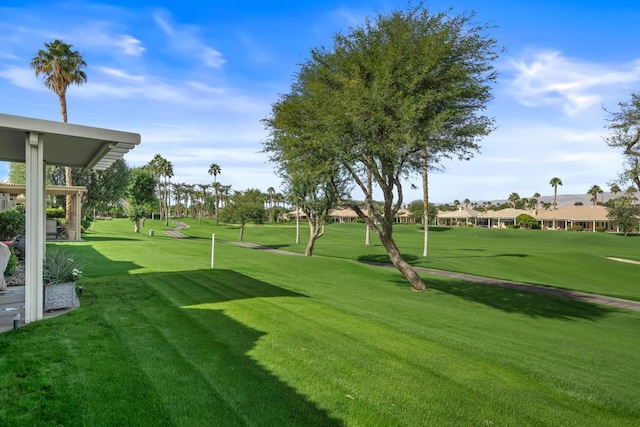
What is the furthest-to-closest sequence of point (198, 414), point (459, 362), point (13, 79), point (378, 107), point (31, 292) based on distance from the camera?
point (13, 79)
point (378, 107)
point (31, 292)
point (459, 362)
point (198, 414)

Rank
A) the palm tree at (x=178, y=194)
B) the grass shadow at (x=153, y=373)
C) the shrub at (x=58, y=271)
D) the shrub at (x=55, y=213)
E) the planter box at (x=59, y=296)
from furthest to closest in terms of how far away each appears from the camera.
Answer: the palm tree at (x=178, y=194)
the shrub at (x=55, y=213)
the shrub at (x=58, y=271)
the planter box at (x=59, y=296)
the grass shadow at (x=153, y=373)

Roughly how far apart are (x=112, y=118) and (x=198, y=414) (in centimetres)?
2089

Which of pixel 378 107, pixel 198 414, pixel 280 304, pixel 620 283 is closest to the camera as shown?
pixel 198 414

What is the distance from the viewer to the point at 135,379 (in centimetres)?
441

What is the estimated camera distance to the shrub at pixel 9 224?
20.0 meters

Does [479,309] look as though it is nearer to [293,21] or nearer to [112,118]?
[293,21]

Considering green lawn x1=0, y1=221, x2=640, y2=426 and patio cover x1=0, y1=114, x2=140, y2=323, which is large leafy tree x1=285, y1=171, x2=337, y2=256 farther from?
patio cover x1=0, y1=114, x2=140, y2=323

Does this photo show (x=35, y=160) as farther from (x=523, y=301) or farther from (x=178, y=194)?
(x=178, y=194)

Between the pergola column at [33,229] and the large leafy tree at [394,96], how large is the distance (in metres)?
9.46

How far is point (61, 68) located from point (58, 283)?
3267 centimetres

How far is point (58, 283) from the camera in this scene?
7.25 m

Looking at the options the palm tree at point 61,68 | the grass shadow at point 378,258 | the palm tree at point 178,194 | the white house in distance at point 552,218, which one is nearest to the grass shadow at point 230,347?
the grass shadow at point 378,258

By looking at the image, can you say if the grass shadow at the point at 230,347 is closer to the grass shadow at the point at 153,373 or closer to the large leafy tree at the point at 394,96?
the grass shadow at the point at 153,373

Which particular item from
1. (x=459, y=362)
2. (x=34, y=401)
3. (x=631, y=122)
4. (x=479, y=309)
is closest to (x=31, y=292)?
(x=34, y=401)
